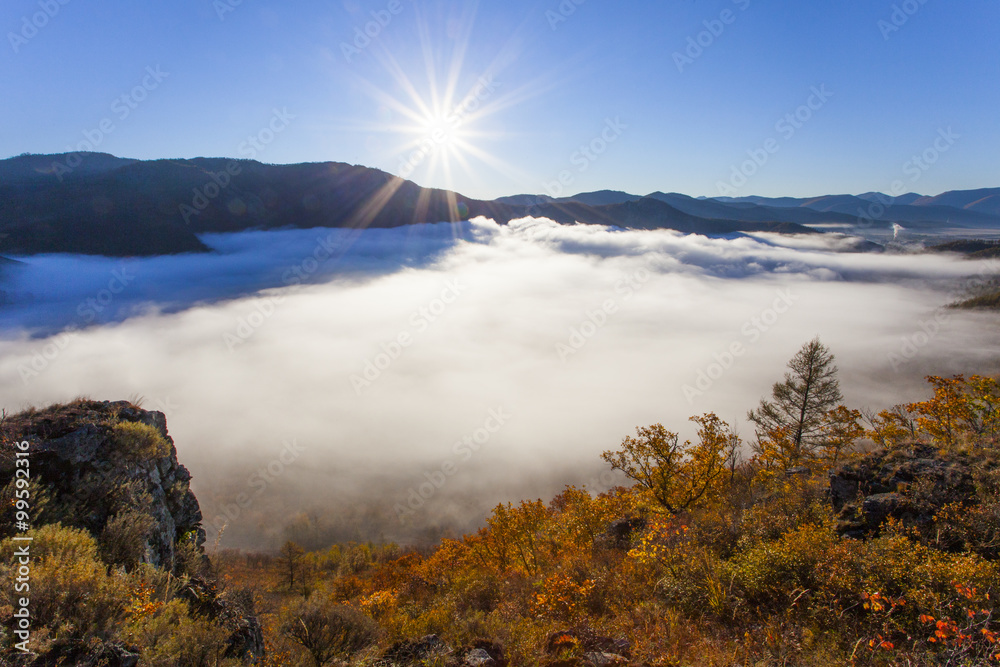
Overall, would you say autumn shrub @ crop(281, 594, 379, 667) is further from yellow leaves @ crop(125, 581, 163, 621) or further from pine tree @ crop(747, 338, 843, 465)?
pine tree @ crop(747, 338, 843, 465)

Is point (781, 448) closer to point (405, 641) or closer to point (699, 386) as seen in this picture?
point (405, 641)

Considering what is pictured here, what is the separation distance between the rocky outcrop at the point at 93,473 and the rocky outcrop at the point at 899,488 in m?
17.4

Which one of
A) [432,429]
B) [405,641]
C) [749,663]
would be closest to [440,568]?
[405,641]

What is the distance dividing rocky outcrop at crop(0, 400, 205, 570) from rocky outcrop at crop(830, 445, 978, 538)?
17.4 metres

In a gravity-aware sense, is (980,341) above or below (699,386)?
above

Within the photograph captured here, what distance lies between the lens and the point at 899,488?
966 centimetres

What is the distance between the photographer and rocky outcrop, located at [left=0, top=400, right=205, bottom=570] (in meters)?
8.62

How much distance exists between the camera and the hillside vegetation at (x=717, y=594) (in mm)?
6105

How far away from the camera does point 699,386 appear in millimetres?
144375

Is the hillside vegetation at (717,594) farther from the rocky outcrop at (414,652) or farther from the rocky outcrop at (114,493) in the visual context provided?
the rocky outcrop at (114,493)

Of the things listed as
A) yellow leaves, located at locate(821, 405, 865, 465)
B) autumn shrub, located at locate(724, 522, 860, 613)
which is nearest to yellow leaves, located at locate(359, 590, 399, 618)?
autumn shrub, located at locate(724, 522, 860, 613)

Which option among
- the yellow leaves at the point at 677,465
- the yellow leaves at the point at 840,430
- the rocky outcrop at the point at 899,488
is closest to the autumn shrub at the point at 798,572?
the rocky outcrop at the point at 899,488

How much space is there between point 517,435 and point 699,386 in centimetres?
7078

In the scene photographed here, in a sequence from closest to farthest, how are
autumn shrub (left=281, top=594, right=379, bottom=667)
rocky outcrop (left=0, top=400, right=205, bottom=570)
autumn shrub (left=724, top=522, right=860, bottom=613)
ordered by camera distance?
1. autumn shrub (left=724, top=522, right=860, bottom=613)
2. rocky outcrop (left=0, top=400, right=205, bottom=570)
3. autumn shrub (left=281, top=594, right=379, bottom=667)
